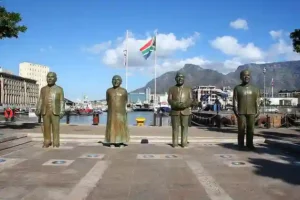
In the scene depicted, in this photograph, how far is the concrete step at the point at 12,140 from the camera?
11518mm

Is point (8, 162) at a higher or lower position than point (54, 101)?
lower

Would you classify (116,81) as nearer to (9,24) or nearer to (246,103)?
(246,103)

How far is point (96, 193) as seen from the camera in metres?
6.24

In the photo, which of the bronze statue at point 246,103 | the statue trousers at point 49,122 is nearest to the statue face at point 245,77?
the bronze statue at point 246,103

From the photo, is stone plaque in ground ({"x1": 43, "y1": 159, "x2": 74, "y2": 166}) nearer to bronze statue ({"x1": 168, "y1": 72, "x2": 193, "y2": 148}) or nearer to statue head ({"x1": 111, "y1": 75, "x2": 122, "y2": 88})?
statue head ({"x1": 111, "y1": 75, "x2": 122, "y2": 88})

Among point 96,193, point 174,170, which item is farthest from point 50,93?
point 96,193

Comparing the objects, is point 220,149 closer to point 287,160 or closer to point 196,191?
point 287,160

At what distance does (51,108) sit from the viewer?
11.5 metres

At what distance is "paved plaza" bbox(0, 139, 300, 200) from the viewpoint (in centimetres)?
623

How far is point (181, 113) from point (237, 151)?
77.3 inches

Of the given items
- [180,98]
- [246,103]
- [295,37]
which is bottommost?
[246,103]

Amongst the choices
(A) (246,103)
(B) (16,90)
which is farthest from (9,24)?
(B) (16,90)

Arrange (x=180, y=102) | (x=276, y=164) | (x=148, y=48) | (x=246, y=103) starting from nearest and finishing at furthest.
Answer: (x=276, y=164)
(x=246, y=103)
(x=180, y=102)
(x=148, y=48)

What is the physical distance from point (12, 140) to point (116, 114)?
3.59m
